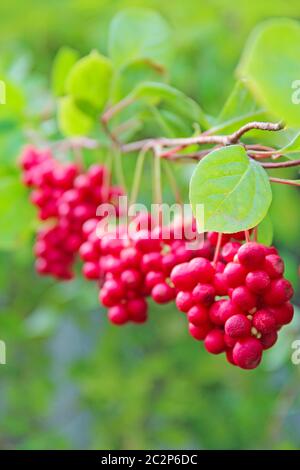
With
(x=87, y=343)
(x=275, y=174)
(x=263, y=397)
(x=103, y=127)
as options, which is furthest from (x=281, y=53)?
(x=87, y=343)

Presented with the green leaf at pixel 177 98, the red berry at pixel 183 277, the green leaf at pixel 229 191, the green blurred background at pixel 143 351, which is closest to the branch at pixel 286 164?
the green leaf at pixel 229 191

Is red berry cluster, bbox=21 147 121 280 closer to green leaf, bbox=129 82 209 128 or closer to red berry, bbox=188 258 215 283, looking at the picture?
green leaf, bbox=129 82 209 128

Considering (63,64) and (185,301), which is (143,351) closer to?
(63,64)

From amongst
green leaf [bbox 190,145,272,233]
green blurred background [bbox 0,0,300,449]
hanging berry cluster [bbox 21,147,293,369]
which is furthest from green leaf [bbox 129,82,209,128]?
green blurred background [bbox 0,0,300,449]

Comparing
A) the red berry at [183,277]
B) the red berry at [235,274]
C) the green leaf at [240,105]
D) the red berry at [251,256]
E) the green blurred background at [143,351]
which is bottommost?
the green blurred background at [143,351]

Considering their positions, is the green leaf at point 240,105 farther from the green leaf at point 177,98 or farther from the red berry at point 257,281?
the red berry at point 257,281

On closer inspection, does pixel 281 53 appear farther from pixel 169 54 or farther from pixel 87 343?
pixel 87 343

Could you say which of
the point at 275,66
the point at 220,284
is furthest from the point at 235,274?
the point at 275,66
